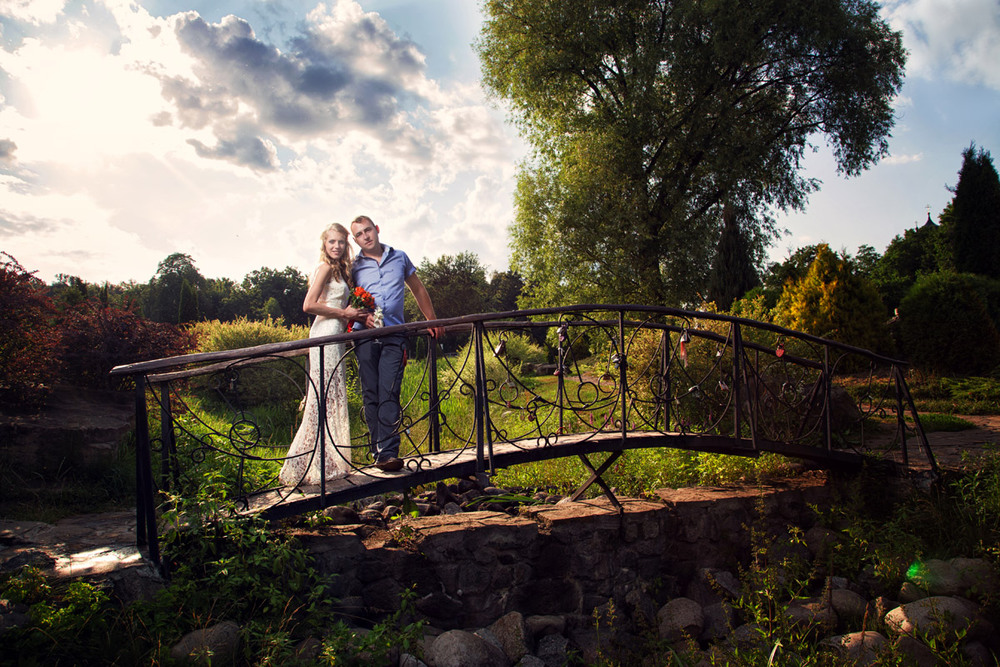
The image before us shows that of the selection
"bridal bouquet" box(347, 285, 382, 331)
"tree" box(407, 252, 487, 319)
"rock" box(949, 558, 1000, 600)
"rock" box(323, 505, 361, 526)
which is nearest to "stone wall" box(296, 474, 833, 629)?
"rock" box(323, 505, 361, 526)

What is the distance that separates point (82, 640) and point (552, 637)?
2.76m

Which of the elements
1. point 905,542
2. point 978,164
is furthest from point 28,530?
point 978,164

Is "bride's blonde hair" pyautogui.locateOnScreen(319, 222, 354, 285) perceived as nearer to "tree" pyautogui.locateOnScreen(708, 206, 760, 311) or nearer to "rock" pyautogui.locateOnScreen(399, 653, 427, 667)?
"rock" pyautogui.locateOnScreen(399, 653, 427, 667)

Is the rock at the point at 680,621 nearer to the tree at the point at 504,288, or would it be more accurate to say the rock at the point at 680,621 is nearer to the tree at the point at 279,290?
the tree at the point at 504,288

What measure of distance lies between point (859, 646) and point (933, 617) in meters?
A: 0.49

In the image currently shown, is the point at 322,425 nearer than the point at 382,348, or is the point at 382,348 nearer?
the point at 322,425

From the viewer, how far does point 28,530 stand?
3.87 meters

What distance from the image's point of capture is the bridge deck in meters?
3.64

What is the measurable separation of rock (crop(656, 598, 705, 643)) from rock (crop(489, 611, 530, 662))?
3.52 feet

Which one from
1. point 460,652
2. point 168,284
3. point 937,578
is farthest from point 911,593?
point 168,284

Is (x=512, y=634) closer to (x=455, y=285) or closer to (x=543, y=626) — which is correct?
(x=543, y=626)

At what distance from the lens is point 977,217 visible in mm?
18906

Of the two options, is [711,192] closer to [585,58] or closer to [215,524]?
[585,58]

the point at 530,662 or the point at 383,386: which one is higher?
the point at 383,386
